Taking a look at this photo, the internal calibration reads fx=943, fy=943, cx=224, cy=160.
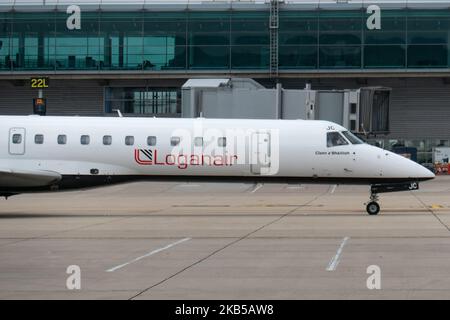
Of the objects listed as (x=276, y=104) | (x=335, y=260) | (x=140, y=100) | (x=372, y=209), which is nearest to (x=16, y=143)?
(x=372, y=209)

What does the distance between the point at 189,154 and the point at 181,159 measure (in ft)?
0.88

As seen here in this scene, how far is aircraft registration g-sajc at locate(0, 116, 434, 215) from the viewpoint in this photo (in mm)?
26531

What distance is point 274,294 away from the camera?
11.9 meters

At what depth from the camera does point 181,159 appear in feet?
87.5

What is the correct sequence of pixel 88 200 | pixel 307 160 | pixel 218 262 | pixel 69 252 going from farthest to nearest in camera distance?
pixel 88 200 → pixel 307 160 → pixel 69 252 → pixel 218 262

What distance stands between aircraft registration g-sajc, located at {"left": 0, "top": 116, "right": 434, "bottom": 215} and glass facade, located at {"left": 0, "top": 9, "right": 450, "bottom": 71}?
33.0 metres

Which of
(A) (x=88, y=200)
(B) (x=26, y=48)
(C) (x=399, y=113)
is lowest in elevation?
(A) (x=88, y=200)

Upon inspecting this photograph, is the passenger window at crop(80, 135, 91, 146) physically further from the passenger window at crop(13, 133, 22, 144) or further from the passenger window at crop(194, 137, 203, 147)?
the passenger window at crop(194, 137, 203, 147)

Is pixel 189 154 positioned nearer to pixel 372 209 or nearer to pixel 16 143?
pixel 16 143

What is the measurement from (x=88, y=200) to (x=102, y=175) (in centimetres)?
938

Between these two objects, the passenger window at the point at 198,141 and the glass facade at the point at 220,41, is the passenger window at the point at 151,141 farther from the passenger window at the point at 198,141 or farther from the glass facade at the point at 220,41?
the glass facade at the point at 220,41

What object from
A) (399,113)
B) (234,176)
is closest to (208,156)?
(234,176)

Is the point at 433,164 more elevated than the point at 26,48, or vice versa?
the point at 26,48
